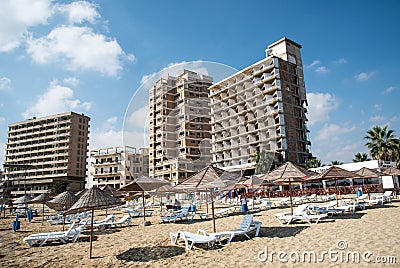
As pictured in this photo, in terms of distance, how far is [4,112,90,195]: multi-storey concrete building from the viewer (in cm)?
7151

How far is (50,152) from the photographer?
245 ft

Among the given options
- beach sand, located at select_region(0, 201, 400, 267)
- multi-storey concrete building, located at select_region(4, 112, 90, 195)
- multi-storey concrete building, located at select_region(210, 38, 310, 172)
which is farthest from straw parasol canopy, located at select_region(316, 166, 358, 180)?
multi-storey concrete building, located at select_region(4, 112, 90, 195)

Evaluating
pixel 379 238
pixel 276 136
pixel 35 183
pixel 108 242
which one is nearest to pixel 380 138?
pixel 276 136

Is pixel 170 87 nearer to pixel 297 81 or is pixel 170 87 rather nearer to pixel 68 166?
pixel 297 81

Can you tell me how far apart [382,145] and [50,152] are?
76.6 metres

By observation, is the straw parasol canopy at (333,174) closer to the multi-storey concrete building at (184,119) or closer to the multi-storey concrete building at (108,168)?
the multi-storey concrete building at (184,119)

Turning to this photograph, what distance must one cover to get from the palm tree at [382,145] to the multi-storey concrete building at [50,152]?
6684 centimetres

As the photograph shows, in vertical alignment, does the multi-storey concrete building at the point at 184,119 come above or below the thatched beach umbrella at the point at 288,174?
above

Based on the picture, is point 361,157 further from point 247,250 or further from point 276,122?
→ point 247,250

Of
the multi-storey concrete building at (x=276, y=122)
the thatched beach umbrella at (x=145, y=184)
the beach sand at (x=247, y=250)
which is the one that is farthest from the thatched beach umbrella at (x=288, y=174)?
the multi-storey concrete building at (x=276, y=122)

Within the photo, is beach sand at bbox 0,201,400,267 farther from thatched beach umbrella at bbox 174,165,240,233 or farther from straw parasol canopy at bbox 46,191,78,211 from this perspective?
straw parasol canopy at bbox 46,191,78,211

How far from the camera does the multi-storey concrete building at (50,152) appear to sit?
235 feet

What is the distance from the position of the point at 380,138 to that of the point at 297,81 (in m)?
17.5

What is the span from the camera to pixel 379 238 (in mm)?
7285
